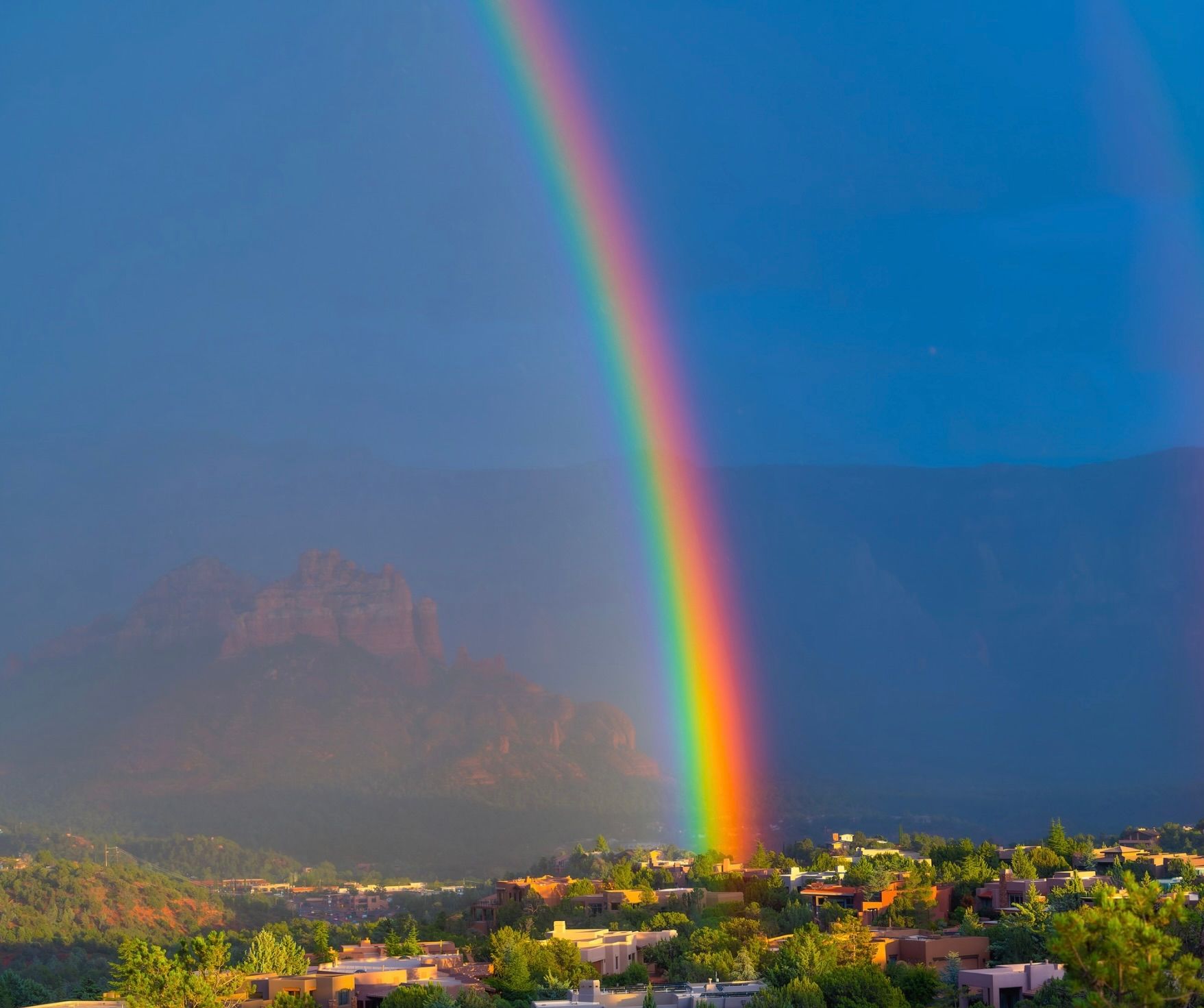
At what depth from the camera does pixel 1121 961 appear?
2220 cm

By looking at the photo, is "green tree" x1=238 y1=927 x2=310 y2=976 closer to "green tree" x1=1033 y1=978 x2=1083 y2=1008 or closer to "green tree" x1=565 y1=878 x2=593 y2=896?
"green tree" x1=1033 y1=978 x2=1083 y2=1008

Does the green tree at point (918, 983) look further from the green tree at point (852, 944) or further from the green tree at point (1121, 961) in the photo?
the green tree at point (1121, 961)

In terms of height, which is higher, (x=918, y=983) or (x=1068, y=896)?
(x=1068, y=896)

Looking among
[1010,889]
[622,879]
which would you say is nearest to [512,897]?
[622,879]

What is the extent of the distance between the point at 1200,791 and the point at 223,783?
110 m

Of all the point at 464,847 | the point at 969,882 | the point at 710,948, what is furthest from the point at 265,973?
the point at 464,847

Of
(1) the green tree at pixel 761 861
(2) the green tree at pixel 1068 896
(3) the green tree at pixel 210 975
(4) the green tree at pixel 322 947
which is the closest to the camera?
(3) the green tree at pixel 210 975

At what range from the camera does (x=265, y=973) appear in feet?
142

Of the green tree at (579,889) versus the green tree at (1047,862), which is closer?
the green tree at (1047,862)

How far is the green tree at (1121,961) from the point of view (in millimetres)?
22109

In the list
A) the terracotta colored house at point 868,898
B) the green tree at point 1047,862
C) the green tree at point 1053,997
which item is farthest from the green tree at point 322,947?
the green tree at point 1047,862

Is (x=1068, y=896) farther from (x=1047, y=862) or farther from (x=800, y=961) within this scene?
(x=1047, y=862)

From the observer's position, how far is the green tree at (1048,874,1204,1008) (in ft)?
72.5

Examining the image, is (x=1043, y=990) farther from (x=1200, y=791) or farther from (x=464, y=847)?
(x=464, y=847)
